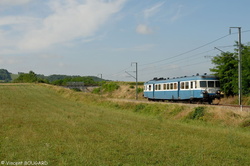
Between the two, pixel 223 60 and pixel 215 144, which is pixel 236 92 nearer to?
pixel 223 60

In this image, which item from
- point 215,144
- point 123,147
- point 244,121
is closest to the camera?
point 123,147

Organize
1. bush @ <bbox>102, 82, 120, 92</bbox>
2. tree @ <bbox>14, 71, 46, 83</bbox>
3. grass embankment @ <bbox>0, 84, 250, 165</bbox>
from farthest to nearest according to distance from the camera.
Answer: tree @ <bbox>14, 71, 46, 83</bbox> < bush @ <bbox>102, 82, 120, 92</bbox> < grass embankment @ <bbox>0, 84, 250, 165</bbox>

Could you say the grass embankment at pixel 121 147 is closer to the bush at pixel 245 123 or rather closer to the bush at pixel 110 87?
the bush at pixel 245 123

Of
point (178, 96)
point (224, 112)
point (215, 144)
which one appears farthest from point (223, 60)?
point (215, 144)

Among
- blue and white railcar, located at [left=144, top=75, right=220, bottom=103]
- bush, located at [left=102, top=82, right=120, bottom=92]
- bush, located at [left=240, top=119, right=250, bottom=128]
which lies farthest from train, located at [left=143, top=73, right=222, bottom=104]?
bush, located at [left=102, top=82, right=120, bottom=92]

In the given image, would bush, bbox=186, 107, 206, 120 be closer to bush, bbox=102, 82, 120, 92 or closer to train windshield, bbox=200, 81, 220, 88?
train windshield, bbox=200, 81, 220, 88

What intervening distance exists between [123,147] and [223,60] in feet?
102

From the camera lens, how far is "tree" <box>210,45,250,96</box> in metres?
36.7

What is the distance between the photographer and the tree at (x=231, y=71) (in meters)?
36.7

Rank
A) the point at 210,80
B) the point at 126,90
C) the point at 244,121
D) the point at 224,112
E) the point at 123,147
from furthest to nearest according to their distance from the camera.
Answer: the point at 126,90 → the point at 210,80 → the point at 224,112 → the point at 244,121 → the point at 123,147

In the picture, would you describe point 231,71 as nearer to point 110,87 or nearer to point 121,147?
point 121,147

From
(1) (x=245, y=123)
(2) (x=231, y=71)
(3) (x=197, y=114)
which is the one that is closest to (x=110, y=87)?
(2) (x=231, y=71)

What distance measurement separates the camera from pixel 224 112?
21.2 m

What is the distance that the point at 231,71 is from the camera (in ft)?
128
